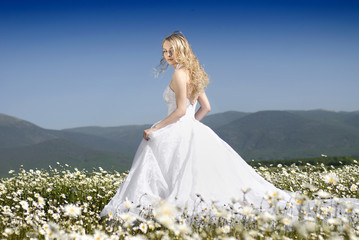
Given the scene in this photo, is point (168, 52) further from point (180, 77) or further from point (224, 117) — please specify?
point (224, 117)

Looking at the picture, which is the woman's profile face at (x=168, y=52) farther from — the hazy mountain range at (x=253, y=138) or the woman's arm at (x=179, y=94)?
the hazy mountain range at (x=253, y=138)

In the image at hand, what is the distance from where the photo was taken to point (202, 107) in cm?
663

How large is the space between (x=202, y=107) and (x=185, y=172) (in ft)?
5.10

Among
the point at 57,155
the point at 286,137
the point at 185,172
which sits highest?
the point at 286,137

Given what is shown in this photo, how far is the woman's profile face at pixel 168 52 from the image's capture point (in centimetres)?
583

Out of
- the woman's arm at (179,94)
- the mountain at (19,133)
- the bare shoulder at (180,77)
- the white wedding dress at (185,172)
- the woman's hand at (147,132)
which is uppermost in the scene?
the mountain at (19,133)

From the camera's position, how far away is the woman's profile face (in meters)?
5.83

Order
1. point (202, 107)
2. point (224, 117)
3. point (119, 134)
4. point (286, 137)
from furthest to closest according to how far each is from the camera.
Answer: point (224, 117)
point (119, 134)
point (286, 137)
point (202, 107)

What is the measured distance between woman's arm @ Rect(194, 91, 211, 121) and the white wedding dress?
505mm

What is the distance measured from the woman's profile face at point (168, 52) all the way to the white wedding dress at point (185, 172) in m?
0.46

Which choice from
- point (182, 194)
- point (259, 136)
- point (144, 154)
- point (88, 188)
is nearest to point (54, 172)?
point (88, 188)

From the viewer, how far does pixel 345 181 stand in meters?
9.34

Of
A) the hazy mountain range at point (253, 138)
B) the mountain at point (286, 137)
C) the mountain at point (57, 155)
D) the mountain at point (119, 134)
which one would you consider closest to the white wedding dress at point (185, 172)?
the mountain at point (57, 155)

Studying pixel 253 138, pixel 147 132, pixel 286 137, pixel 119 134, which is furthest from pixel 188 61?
pixel 119 134
